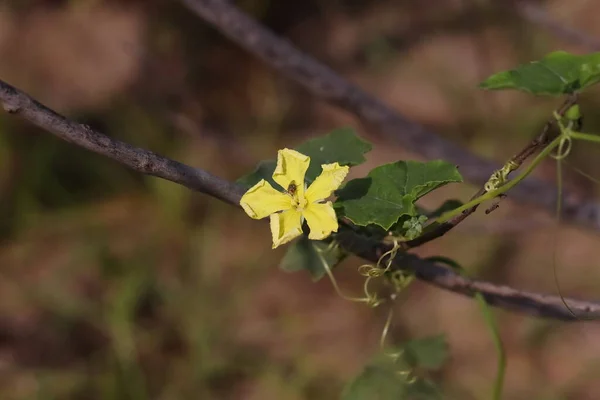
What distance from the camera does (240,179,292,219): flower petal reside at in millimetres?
430

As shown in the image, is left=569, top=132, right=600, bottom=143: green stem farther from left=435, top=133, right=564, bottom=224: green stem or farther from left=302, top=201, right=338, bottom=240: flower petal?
left=302, top=201, right=338, bottom=240: flower petal

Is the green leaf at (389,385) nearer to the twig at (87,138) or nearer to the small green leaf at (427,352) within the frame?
the small green leaf at (427,352)

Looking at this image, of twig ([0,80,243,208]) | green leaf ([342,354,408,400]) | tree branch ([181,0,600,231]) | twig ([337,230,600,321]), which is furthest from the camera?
tree branch ([181,0,600,231])

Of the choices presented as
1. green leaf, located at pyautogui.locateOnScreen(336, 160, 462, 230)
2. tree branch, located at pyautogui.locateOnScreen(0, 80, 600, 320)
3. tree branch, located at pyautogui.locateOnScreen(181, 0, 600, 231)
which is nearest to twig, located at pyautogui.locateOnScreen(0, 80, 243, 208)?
tree branch, located at pyautogui.locateOnScreen(0, 80, 600, 320)

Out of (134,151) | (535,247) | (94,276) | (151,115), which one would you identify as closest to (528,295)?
(134,151)

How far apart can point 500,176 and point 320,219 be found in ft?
0.43

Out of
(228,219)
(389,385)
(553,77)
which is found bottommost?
(389,385)

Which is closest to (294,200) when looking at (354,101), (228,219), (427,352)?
(427,352)

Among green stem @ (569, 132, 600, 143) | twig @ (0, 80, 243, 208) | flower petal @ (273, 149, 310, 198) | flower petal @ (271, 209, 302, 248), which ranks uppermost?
twig @ (0, 80, 243, 208)

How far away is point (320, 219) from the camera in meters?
0.42

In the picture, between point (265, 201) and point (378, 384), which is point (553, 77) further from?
point (378, 384)

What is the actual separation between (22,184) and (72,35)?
0.53 metres

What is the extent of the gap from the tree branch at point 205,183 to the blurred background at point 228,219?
748 mm

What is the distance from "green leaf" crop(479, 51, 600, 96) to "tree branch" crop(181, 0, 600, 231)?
623 mm
